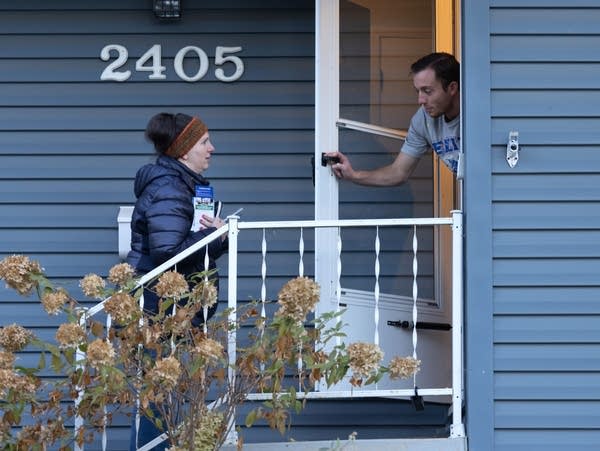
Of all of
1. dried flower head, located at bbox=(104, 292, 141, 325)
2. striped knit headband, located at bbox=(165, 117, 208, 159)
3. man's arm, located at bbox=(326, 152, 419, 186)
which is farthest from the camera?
man's arm, located at bbox=(326, 152, 419, 186)

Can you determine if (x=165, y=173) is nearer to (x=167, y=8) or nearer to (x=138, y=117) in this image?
(x=138, y=117)

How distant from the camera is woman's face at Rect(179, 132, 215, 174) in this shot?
18.3 ft

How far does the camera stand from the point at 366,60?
600cm

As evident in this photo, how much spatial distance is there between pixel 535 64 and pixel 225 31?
1793 millimetres

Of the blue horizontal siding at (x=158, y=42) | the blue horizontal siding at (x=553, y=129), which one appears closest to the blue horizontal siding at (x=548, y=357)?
the blue horizontal siding at (x=553, y=129)

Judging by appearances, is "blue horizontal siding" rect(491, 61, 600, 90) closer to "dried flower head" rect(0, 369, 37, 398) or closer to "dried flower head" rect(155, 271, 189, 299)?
"dried flower head" rect(155, 271, 189, 299)

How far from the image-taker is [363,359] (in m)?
4.90

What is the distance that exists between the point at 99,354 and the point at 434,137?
1.98 meters

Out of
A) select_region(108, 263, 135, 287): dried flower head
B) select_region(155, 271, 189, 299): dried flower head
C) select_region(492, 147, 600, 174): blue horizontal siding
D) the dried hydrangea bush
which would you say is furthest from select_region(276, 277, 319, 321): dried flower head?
select_region(492, 147, 600, 174): blue horizontal siding

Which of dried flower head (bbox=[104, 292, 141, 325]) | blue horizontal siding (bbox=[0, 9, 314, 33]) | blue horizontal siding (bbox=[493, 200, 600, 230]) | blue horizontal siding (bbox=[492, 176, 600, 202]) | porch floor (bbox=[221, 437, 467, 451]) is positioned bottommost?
porch floor (bbox=[221, 437, 467, 451])

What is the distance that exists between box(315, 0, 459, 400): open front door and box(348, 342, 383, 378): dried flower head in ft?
2.64

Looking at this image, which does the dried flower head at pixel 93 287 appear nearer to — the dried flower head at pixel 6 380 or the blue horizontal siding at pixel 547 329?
the dried flower head at pixel 6 380

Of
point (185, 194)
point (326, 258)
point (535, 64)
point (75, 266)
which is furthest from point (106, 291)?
point (535, 64)

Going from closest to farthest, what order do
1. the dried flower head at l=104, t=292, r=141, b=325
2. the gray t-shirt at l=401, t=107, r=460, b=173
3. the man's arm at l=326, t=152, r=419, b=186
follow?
1. the dried flower head at l=104, t=292, r=141, b=325
2. the gray t-shirt at l=401, t=107, r=460, b=173
3. the man's arm at l=326, t=152, r=419, b=186
